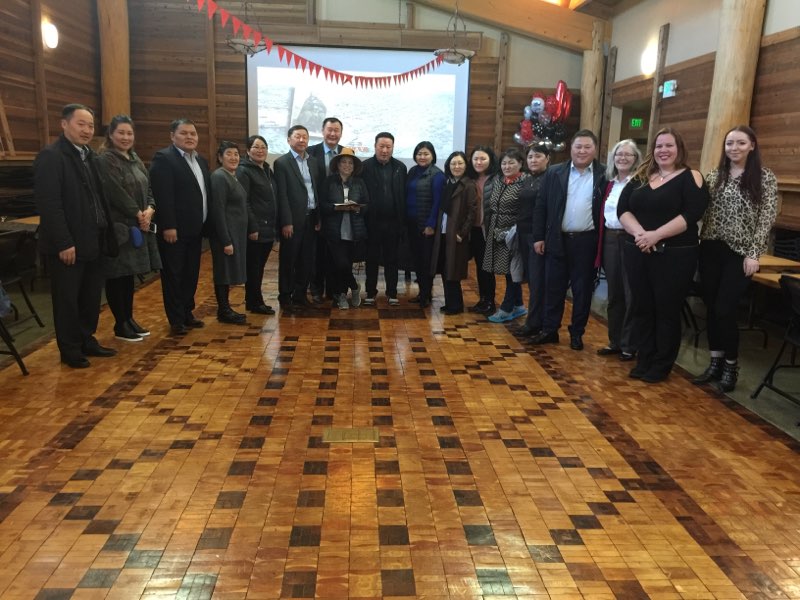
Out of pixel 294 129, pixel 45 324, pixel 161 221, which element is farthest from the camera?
pixel 294 129

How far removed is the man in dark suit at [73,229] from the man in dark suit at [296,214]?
1.38 metres

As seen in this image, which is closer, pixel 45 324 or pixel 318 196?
pixel 45 324

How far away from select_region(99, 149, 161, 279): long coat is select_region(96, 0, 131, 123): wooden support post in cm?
505

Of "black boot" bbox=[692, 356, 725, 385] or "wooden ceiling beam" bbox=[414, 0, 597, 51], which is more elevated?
"wooden ceiling beam" bbox=[414, 0, 597, 51]

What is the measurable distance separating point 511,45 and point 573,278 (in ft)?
19.4

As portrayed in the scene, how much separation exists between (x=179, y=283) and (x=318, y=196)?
1.27m

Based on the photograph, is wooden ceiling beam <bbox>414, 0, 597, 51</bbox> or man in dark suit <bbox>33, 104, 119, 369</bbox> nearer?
man in dark suit <bbox>33, 104, 119, 369</bbox>

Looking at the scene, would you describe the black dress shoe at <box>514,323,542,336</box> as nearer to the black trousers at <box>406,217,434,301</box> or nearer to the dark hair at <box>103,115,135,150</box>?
the black trousers at <box>406,217,434,301</box>

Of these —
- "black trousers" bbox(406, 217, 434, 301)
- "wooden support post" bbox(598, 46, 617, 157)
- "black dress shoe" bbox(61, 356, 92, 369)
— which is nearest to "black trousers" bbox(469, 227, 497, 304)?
"black trousers" bbox(406, 217, 434, 301)

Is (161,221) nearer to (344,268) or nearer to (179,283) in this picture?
(179,283)

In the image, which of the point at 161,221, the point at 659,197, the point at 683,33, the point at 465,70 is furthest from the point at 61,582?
the point at 465,70

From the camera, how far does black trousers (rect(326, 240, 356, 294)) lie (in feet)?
15.7

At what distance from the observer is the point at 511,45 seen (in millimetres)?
8680

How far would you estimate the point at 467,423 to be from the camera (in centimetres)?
280
